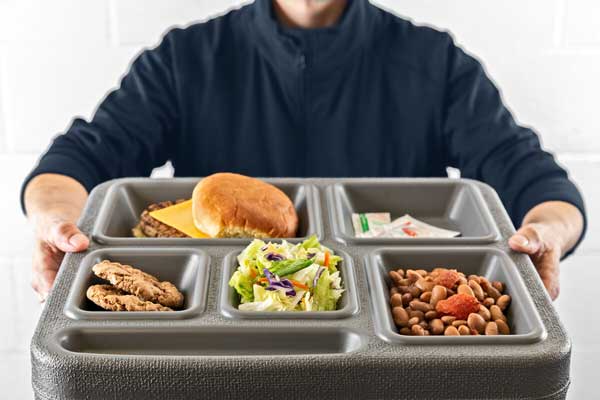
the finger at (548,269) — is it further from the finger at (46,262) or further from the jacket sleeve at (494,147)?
the finger at (46,262)

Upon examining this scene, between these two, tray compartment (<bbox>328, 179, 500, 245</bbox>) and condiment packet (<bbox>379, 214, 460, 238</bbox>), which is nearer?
condiment packet (<bbox>379, 214, 460, 238</bbox>)

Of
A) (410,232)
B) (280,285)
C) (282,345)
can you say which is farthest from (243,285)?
(410,232)

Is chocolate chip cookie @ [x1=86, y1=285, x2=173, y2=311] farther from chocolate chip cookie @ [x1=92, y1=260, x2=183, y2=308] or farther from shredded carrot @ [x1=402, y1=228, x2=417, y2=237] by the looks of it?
shredded carrot @ [x1=402, y1=228, x2=417, y2=237]

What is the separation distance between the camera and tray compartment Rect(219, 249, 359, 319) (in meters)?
1.27

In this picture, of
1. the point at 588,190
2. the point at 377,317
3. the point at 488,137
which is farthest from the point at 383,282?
the point at 588,190

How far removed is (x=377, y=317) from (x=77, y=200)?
2.90 ft

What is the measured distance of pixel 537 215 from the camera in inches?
76.0

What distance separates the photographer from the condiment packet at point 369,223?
165 centimetres

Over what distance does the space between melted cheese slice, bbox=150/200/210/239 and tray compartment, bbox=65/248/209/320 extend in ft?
0.36

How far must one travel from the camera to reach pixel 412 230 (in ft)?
5.46

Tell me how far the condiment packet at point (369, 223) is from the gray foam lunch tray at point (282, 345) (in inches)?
6.3

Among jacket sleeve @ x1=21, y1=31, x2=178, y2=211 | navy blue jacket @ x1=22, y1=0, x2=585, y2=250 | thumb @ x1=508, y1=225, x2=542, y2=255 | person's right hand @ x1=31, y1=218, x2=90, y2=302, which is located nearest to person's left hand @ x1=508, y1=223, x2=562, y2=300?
thumb @ x1=508, y1=225, x2=542, y2=255

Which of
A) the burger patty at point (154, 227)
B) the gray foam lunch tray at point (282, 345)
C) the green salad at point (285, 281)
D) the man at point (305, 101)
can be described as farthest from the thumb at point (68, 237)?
the man at point (305, 101)

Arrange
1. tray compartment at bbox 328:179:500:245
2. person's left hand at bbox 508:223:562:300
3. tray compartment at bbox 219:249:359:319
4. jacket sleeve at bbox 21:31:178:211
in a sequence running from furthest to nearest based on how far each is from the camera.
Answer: jacket sleeve at bbox 21:31:178:211 < tray compartment at bbox 328:179:500:245 < person's left hand at bbox 508:223:562:300 < tray compartment at bbox 219:249:359:319
